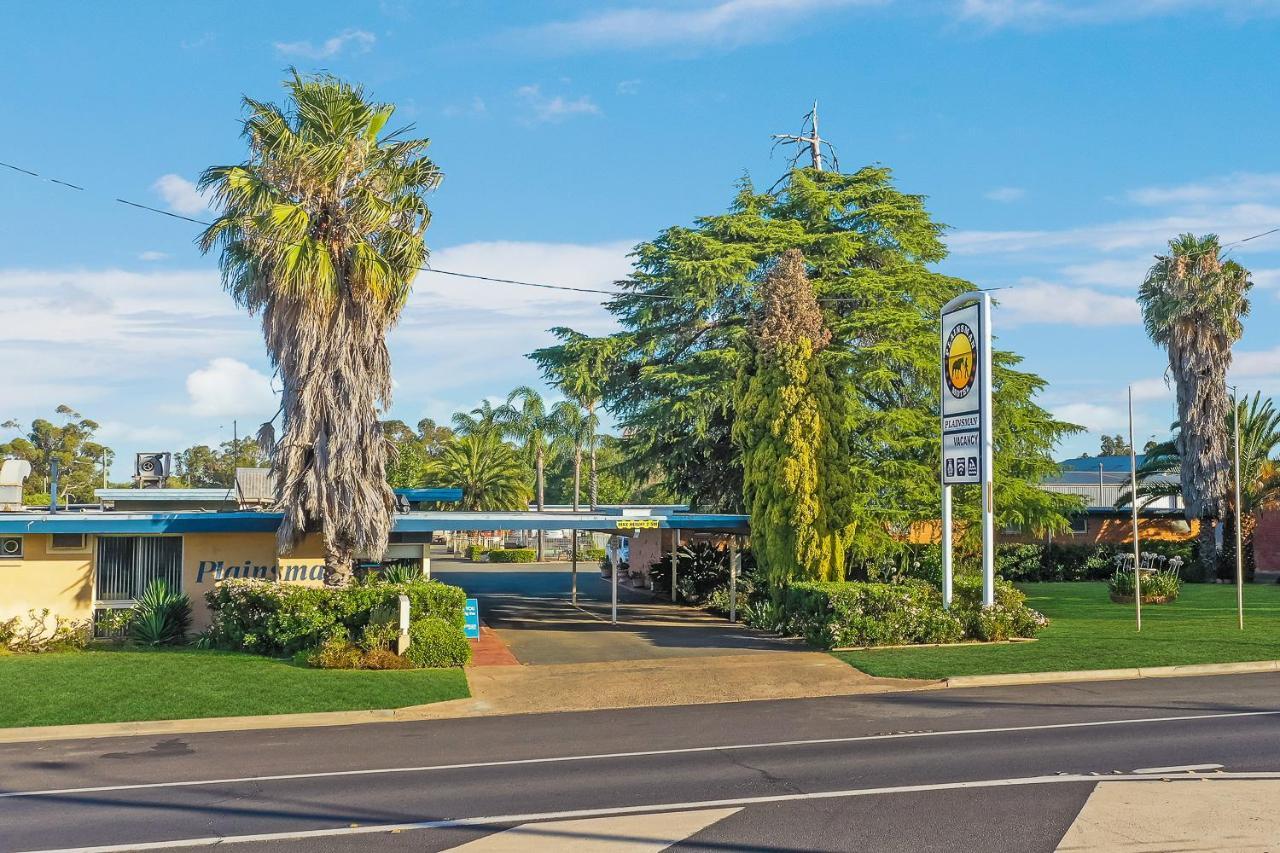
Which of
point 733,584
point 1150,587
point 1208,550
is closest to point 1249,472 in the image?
point 1208,550

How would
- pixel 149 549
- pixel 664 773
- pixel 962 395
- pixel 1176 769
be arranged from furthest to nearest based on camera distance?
pixel 149 549, pixel 962 395, pixel 664 773, pixel 1176 769

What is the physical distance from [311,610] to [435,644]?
2.40m

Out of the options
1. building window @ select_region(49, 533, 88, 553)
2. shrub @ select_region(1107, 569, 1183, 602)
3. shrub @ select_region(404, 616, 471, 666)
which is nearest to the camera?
shrub @ select_region(404, 616, 471, 666)

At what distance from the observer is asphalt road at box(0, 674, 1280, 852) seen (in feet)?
33.9

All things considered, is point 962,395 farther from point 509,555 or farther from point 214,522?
point 509,555

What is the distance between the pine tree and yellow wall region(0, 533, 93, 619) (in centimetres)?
1498

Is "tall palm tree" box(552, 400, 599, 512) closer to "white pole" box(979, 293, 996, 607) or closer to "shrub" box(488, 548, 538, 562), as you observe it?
"shrub" box(488, 548, 538, 562)

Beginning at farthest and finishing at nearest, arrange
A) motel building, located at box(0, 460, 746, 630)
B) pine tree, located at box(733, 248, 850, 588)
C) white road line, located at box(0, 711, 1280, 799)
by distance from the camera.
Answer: pine tree, located at box(733, 248, 850, 588) → motel building, located at box(0, 460, 746, 630) → white road line, located at box(0, 711, 1280, 799)

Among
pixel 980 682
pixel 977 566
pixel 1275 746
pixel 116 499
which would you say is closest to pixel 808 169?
pixel 977 566

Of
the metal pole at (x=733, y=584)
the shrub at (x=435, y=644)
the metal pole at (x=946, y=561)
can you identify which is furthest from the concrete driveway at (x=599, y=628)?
the metal pole at (x=946, y=561)

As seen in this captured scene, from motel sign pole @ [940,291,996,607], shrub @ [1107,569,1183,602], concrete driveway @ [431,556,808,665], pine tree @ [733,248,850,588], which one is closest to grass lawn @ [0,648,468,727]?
concrete driveway @ [431,556,808,665]

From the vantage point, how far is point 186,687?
18.5m

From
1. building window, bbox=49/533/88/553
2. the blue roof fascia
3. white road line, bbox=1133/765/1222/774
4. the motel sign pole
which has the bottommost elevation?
white road line, bbox=1133/765/1222/774

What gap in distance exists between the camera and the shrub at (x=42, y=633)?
23156mm
